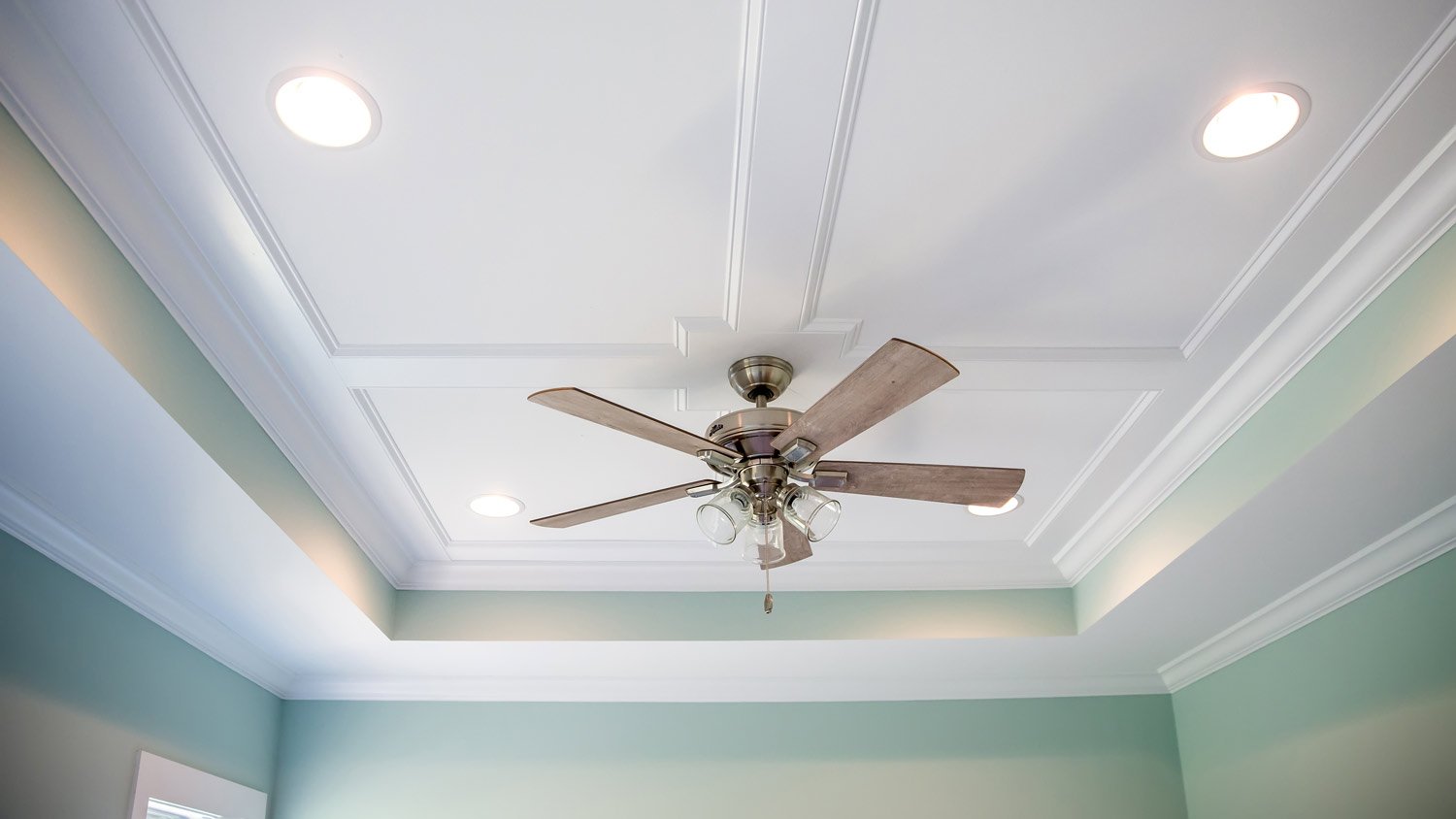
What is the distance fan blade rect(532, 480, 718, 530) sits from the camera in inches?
82.7

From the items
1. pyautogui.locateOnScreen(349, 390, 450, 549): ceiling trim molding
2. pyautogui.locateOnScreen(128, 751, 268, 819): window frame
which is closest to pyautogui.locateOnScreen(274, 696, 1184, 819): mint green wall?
pyautogui.locateOnScreen(128, 751, 268, 819): window frame

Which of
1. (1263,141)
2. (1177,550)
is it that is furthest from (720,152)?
(1177,550)

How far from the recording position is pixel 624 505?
215 centimetres

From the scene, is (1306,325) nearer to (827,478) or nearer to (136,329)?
(827,478)

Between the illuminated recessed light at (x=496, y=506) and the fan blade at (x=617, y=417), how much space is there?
104 cm

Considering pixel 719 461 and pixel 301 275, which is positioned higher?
pixel 301 275

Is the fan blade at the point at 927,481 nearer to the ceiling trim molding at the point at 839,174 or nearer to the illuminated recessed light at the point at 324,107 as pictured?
the ceiling trim molding at the point at 839,174

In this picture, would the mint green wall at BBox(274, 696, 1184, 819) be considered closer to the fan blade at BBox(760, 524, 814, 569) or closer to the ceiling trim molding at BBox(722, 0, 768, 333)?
the fan blade at BBox(760, 524, 814, 569)

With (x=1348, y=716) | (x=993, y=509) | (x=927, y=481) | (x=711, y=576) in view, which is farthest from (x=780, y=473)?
(x=1348, y=716)

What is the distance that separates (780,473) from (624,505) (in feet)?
1.07

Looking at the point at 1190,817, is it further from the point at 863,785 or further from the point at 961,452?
the point at 961,452

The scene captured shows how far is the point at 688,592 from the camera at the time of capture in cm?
347

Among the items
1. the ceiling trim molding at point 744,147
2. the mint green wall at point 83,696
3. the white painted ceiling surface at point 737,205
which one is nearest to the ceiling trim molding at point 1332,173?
the white painted ceiling surface at point 737,205

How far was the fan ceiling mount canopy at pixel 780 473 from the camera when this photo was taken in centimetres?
189
